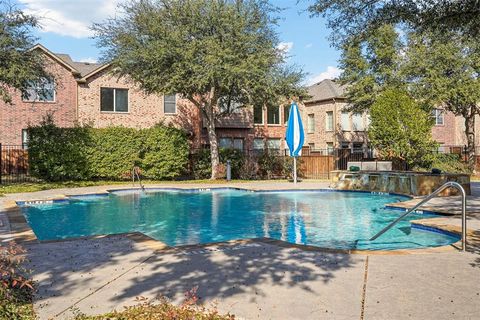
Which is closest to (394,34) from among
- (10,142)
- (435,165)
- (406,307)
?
(435,165)

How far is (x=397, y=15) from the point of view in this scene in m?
8.77

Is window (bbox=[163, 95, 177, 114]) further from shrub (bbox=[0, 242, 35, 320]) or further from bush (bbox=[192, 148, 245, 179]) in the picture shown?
shrub (bbox=[0, 242, 35, 320])

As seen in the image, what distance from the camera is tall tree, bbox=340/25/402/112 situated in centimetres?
2903

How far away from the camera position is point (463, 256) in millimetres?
6023

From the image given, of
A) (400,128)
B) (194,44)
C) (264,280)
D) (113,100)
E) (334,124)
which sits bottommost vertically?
(264,280)

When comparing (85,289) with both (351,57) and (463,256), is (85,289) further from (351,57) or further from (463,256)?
(351,57)

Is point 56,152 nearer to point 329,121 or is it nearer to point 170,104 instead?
point 170,104

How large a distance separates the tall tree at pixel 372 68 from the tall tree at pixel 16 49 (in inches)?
770

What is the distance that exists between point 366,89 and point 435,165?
23.6 feet

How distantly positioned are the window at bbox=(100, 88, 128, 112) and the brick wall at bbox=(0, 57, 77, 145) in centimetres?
176

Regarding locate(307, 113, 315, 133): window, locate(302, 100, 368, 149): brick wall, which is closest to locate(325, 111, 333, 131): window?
locate(302, 100, 368, 149): brick wall

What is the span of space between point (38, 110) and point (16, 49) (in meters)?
10.9

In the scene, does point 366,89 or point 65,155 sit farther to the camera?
point 366,89

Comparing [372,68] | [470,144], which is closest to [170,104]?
[372,68]
